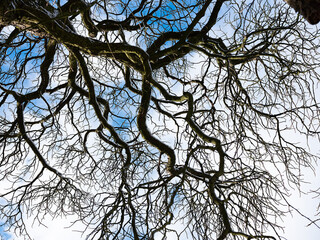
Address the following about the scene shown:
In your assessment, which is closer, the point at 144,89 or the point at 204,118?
the point at 144,89

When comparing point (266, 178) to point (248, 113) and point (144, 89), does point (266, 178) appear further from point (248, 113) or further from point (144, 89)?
point (144, 89)

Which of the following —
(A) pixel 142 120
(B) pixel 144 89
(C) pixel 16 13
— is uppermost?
(C) pixel 16 13

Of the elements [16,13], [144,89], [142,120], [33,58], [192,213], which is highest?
[33,58]

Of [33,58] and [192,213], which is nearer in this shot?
[192,213]

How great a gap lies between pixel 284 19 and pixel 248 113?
1.26 meters

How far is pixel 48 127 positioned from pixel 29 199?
1179 millimetres

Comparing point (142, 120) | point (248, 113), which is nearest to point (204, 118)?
point (248, 113)

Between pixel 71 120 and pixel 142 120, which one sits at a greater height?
pixel 71 120

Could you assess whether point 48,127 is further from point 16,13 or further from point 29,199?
point 16,13

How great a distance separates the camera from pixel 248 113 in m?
3.87

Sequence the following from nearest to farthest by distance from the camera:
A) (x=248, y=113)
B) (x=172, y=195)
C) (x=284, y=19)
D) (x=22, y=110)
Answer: (x=172, y=195)
(x=284, y=19)
(x=248, y=113)
(x=22, y=110)

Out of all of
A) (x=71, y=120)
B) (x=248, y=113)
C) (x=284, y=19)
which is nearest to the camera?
(x=284, y=19)

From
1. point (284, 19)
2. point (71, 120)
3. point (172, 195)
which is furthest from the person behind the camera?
point (71, 120)

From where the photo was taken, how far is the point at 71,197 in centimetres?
432
